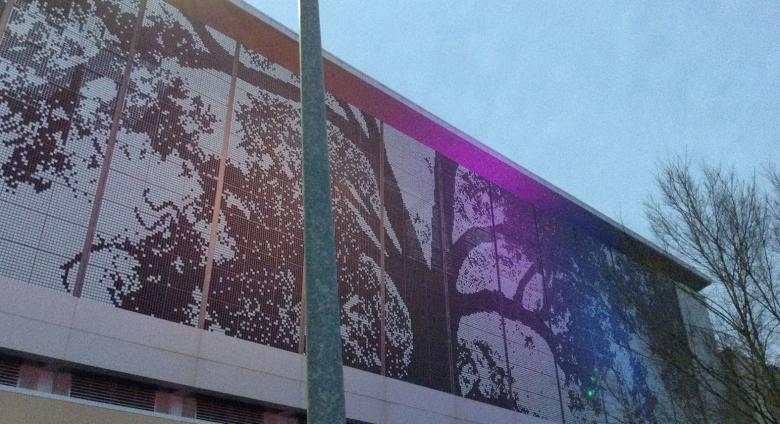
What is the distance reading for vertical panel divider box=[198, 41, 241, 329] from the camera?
13.8 m

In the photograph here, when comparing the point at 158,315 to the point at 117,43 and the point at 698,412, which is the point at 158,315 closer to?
the point at 117,43

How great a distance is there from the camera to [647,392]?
24.8m

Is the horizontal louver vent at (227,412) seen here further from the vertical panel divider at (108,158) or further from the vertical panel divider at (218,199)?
the vertical panel divider at (108,158)

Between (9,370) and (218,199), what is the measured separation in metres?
5.23

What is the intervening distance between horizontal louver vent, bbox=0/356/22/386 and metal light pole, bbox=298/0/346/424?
918cm

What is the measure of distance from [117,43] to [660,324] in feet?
41.5

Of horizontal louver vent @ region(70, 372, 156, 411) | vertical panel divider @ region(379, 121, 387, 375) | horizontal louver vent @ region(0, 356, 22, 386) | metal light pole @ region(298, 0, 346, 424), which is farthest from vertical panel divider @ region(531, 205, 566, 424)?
metal light pole @ region(298, 0, 346, 424)

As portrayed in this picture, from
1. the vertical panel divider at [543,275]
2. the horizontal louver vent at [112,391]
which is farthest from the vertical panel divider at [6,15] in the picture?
the vertical panel divider at [543,275]

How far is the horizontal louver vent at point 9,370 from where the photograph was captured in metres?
11.3

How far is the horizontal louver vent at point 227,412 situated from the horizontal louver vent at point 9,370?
10.9 ft

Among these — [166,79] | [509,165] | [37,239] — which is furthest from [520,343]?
[37,239]

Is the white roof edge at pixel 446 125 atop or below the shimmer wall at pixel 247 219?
atop

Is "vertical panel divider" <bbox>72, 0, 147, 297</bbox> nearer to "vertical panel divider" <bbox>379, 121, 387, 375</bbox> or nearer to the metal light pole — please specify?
"vertical panel divider" <bbox>379, 121, 387, 375</bbox>

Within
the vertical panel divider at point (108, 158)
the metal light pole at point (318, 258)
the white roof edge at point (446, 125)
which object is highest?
the white roof edge at point (446, 125)
